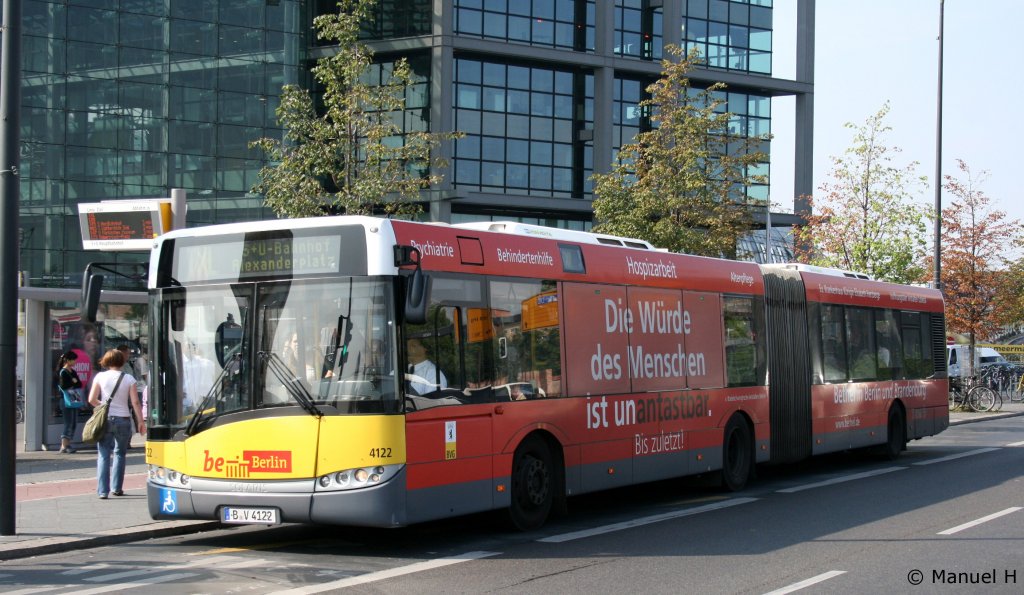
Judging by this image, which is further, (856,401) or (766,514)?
(856,401)

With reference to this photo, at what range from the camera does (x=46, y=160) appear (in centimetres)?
4409

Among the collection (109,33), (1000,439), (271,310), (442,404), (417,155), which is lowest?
(1000,439)

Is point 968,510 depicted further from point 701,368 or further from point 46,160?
point 46,160

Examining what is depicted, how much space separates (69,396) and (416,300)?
11953 millimetres

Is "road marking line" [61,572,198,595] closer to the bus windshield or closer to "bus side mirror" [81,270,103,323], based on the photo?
the bus windshield

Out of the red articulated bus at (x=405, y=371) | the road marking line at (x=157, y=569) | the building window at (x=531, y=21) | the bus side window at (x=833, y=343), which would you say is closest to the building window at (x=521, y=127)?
the building window at (x=531, y=21)

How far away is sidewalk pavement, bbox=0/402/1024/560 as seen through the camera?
35.7ft

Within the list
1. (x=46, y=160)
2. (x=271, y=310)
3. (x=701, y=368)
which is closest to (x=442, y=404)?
(x=271, y=310)

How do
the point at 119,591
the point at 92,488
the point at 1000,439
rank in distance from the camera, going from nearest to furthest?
the point at 119,591, the point at 92,488, the point at 1000,439

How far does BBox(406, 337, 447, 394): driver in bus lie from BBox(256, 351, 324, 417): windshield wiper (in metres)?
0.84

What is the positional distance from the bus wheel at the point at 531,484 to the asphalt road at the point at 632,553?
188 millimetres

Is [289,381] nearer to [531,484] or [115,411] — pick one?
[531,484]

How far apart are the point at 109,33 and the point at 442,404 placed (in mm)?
38390

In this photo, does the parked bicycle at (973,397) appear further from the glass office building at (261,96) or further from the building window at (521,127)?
the building window at (521,127)
